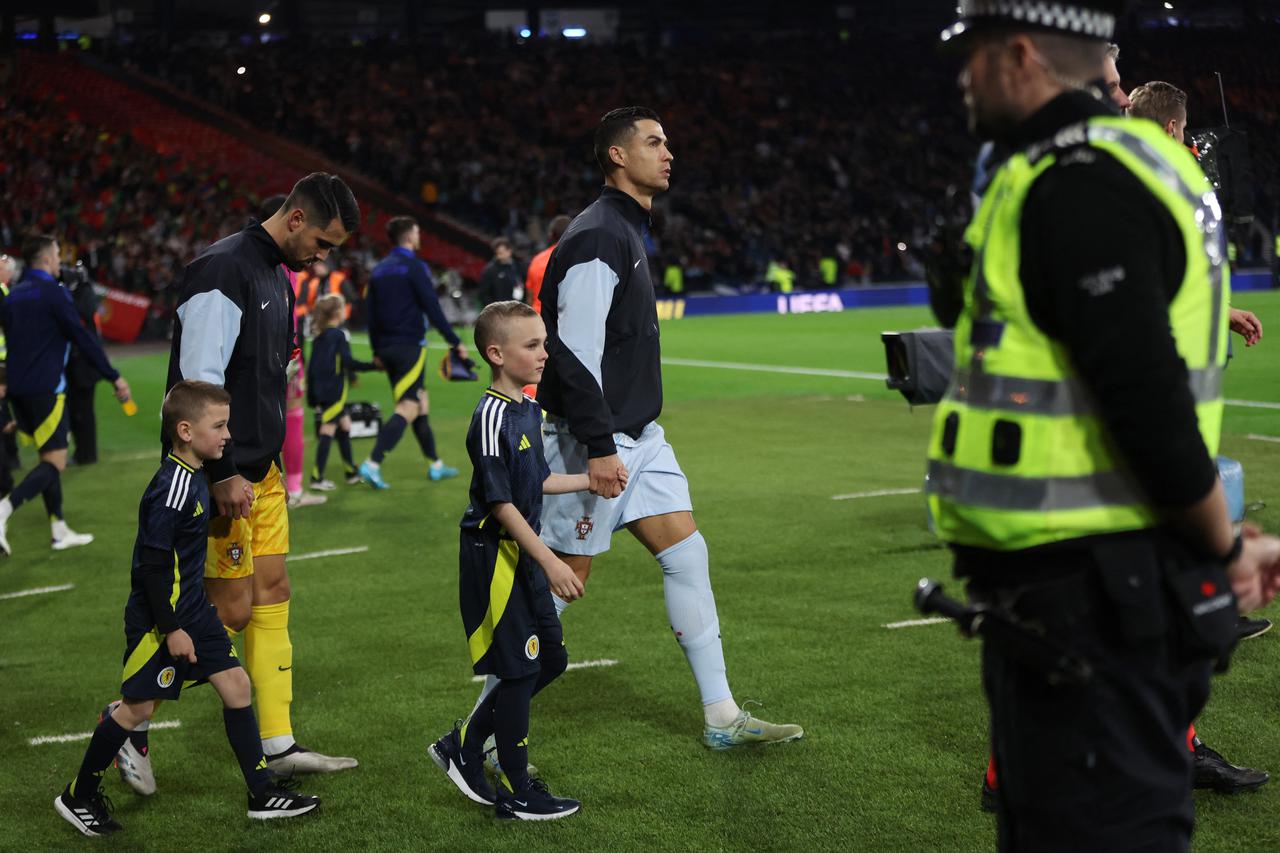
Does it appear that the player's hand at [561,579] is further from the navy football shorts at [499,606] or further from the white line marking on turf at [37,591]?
the white line marking on turf at [37,591]

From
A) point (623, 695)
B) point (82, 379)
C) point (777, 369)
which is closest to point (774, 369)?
point (777, 369)

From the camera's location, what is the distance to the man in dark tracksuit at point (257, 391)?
16.4ft

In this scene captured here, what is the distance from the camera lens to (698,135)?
47281mm

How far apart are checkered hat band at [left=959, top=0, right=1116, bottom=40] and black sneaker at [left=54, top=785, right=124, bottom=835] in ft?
12.9

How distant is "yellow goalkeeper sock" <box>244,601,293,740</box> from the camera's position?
5.37 meters

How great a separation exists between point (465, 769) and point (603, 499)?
107 cm

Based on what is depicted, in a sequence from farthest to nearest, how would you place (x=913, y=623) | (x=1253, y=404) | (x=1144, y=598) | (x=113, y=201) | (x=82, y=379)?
(x=113, y=201) → (x=1253, y=404) → (x=82, y=379) → (x=913, y=623) → (x=1144, y=598)

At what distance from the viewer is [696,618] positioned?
17.5 ft

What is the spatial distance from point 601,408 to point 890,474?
6.76 m

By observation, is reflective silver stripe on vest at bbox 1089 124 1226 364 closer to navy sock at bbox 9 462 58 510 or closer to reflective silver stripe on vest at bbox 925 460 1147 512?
reflective silver stripe on vest at bbox 925 460 1147 512

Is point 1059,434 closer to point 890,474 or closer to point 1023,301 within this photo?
point 1023,301

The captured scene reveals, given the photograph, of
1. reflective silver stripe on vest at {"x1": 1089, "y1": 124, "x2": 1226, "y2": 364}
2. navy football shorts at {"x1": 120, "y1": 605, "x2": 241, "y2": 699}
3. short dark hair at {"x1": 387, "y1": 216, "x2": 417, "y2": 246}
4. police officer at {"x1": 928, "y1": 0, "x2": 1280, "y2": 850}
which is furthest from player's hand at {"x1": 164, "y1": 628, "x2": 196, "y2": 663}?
short dark hair at {"x1": 387, "y1": 216, "x2": 417, "y2": 246}

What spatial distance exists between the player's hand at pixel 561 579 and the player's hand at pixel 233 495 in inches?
46.6

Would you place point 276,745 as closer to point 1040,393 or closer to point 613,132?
point 613,132
